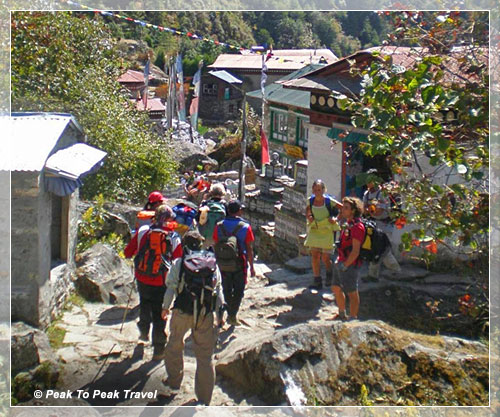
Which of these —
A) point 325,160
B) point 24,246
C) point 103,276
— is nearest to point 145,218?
point 24,246

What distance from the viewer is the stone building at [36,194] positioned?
6.09 m

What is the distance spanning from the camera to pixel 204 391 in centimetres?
543

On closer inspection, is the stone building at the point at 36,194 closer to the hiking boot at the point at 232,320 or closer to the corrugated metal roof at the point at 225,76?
the hiking boot at the point at 232,320

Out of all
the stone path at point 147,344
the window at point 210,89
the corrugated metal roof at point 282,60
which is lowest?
the stone path at point 147,344

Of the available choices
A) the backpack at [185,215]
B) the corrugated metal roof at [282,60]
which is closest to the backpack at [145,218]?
the backpack at [185,215]

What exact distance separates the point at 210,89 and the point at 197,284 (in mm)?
33398

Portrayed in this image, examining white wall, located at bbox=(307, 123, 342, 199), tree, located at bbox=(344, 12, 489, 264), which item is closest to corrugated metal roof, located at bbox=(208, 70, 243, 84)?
white wall, located at bbox=(307, 123, 342, 199)

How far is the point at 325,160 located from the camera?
33.3 ft

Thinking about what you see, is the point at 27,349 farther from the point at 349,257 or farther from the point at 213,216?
the point at 349,257

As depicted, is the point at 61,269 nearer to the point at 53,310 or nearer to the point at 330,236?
the point at 53,310

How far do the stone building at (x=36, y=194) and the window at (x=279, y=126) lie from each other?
20.3 m

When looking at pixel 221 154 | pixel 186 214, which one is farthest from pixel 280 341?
pixel 221 154

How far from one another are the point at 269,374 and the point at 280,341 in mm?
286

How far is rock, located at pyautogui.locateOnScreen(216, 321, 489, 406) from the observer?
546 cm
